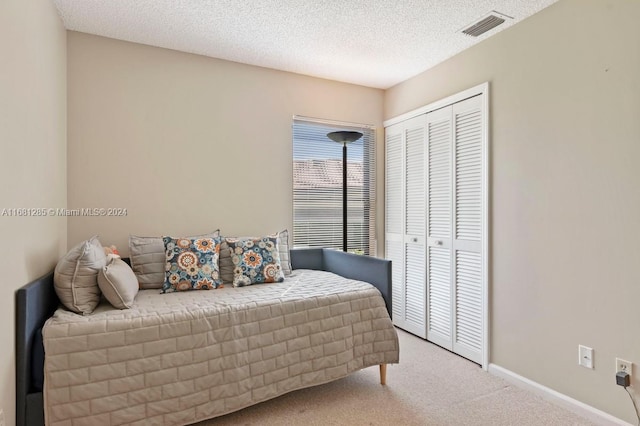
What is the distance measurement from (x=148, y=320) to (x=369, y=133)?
2.75 metres

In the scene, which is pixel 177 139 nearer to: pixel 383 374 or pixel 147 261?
pixel 147 261

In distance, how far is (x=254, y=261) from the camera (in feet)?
8.60

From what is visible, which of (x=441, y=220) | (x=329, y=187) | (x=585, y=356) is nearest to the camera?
(x=585, y=356)

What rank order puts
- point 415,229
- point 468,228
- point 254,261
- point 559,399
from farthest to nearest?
point 415,229
point 468,228
point 254,261
point 559,399

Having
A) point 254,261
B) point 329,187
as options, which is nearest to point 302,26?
point 329,187

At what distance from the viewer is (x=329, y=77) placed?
3.42 metres

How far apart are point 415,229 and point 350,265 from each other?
33.0 inches

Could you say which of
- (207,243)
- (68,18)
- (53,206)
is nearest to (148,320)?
(207,243)

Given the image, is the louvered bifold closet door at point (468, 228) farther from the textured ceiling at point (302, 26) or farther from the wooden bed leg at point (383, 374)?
the wooden bed leg at point (383, 374)

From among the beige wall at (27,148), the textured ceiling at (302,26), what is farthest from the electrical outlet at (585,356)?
the beige wall at (27,148)

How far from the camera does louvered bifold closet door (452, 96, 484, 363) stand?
266cm

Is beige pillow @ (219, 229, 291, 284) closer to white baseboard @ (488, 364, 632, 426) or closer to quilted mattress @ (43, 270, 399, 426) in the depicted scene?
quilted mattress @ (43, 270, 399, 426)

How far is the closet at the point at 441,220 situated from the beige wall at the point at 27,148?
2.70 m

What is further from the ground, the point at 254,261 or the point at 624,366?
the point at 254,261
